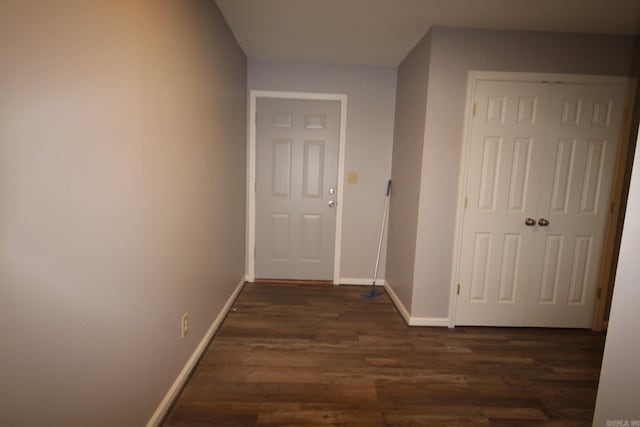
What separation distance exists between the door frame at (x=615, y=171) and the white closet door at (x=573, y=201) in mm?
38

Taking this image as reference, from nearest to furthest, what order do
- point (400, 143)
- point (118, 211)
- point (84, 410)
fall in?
1. point (84, 410)
2. point (118, 211)
3. point (400, 143)

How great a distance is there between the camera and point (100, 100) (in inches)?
41.8

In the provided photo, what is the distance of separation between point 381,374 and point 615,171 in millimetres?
2445

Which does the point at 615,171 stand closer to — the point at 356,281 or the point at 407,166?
the point at 407,166

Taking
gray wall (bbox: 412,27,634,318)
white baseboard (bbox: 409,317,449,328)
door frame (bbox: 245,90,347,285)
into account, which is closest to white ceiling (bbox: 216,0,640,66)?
gray wall (bbox: 412,27,634,318)

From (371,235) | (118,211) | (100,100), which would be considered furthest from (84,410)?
(371,235)

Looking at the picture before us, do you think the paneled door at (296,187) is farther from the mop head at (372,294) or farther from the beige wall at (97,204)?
the beige wall at (97,204)

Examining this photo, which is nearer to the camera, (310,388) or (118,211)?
(118,211)

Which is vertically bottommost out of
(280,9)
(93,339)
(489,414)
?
(489,414)

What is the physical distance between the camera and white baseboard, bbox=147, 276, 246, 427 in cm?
153

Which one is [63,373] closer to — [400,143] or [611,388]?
[611,388]

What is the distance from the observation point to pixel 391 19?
2342 mm

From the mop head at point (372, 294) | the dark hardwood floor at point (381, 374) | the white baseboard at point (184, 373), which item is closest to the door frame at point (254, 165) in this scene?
the mop head at point (372, 294)

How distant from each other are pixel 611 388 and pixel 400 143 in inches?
96.7
